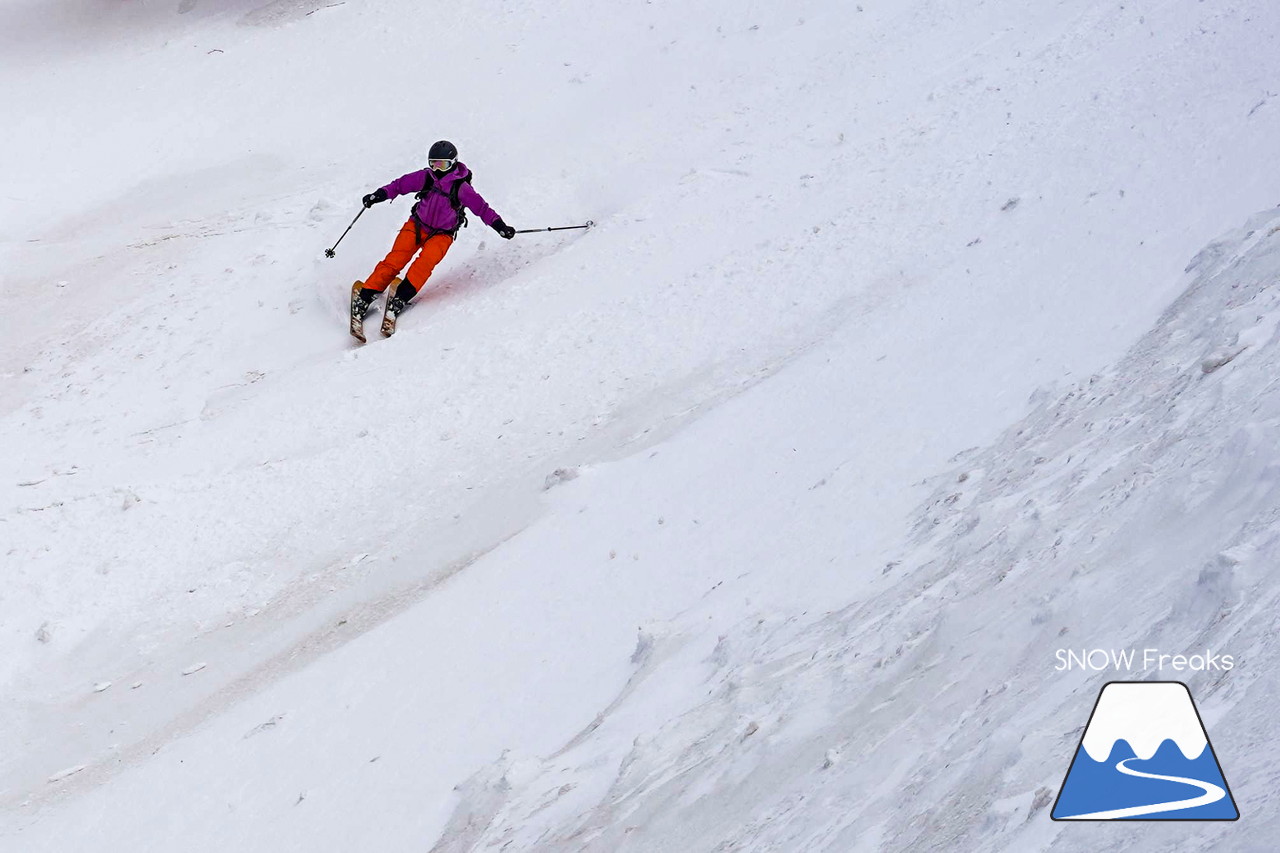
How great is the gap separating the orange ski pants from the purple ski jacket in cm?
11

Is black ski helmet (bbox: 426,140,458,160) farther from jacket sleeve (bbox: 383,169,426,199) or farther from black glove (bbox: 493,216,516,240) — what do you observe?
black glove (bbox: 493,216,516,240)

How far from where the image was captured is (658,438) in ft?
28.6

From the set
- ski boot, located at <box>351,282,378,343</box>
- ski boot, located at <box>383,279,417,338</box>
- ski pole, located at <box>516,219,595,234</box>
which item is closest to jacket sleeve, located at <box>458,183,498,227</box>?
ski pole, located at <box>516,219,595,234</box>

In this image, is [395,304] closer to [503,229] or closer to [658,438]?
[503,229]

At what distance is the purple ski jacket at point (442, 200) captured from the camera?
11367 mm

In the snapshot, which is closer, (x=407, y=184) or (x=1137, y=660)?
(x=1137, y=660)

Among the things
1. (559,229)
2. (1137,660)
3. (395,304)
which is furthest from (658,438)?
(1137,660)

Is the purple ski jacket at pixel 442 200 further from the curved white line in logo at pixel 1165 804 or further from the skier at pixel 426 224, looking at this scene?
the curved white line in logo at pixel 1165 804

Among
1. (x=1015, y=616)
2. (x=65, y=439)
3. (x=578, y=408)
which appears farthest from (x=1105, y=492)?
(x=65, y=439)

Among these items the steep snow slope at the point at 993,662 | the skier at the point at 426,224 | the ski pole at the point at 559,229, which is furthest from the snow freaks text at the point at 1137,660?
the ski pole at the point at 559,229

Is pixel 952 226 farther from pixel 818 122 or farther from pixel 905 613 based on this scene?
pixel 905 613

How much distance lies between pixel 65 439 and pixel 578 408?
410 centimetres

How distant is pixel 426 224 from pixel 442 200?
278 millimetres

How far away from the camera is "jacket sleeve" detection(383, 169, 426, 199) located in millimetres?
11477
